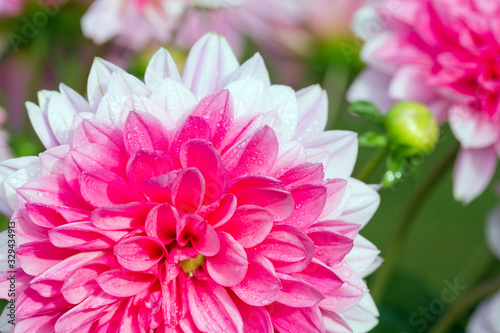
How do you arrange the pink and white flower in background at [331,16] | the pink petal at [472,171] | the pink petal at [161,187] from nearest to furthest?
the pink petal at [161,187] → the pink petal at [472,171] → the pink and white flower in background at [331,16]

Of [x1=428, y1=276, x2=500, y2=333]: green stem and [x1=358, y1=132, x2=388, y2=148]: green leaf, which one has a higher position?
[x1=358, y1=132, x2=388, y2=148]: green leaf

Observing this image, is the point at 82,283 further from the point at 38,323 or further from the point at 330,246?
the point at 330,246

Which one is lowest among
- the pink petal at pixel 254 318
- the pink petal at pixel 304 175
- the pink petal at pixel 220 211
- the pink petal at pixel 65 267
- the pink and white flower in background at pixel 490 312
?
the pink and white flower in background at pixel 490 312

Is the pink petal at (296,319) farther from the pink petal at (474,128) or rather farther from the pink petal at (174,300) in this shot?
the pink petal at (474,128)

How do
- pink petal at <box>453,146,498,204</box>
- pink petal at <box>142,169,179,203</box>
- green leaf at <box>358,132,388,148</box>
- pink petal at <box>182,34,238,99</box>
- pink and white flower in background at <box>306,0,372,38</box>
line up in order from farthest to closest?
1. pink and white flower in background at <box>306,0,372,38</box>
2. pink petal at <box>453,146,498,204</box>
3. green leaf at <box>358,132,388,148</box>
4. pink petal at <box>182,34,238,99</box>
5. pink petal at <box>142,169,179,203</box>

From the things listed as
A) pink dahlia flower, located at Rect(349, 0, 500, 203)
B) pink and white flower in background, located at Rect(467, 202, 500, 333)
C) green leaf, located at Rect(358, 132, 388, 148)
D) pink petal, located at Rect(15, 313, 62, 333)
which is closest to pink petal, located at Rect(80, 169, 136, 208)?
pink petal, located at Rect(15, 313, 62, 333)

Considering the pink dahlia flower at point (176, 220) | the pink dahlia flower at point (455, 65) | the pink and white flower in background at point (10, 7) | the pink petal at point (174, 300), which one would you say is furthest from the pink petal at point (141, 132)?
the pink and white flower in background at point (10, 7)

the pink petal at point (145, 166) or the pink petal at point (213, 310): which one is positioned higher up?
the pink petal at point (145, 166)

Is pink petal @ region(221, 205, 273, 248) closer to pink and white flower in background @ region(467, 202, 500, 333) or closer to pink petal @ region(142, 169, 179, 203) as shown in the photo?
pink petal @ region(142, 169, 179, 203)
